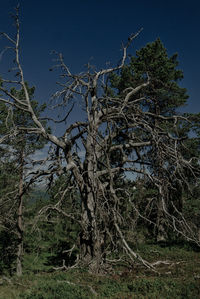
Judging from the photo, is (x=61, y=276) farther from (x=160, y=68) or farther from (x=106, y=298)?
(x=160, y=68)

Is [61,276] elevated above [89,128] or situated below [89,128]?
below

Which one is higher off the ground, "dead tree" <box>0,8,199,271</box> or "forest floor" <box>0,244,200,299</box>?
"dead tree" <box>0,8,199,271</box>

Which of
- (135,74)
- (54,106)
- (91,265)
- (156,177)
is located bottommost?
(91,265)

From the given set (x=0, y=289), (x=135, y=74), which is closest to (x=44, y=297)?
(x=0, y=289)

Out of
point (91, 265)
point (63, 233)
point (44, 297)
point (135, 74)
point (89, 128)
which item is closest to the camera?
point (44, 297)

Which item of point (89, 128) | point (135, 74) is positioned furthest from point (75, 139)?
point (135, 74)

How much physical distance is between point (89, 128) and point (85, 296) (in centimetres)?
478

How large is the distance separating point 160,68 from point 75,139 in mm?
10577

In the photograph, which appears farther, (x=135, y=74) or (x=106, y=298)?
(x=135, y=74)

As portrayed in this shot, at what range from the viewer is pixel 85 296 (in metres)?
5.01

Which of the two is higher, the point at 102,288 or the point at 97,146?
the point at 97,146

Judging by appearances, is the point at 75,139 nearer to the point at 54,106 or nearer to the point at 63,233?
the point at 54,106

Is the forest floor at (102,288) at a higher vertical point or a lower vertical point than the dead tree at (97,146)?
lower

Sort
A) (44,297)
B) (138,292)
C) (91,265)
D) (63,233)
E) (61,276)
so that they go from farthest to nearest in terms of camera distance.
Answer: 1. (63,233)
2. (91,265)
3. (61,276)
4. (138,292)
5. (44,297)
